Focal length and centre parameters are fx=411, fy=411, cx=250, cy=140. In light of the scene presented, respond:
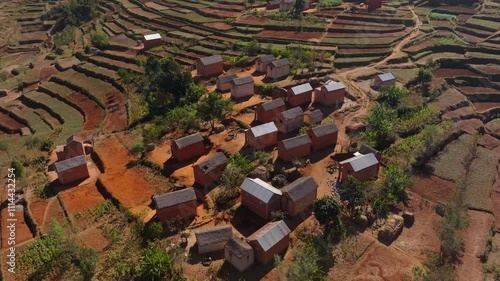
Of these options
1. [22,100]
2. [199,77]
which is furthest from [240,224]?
[22,100]

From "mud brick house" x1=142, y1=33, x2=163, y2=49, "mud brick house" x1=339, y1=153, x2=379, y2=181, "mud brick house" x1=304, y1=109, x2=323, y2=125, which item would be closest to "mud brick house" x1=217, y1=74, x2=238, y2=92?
"mud brick house" x1=304, y1=109, x2=323, y2=125

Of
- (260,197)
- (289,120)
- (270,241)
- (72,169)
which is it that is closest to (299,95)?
(289,120)

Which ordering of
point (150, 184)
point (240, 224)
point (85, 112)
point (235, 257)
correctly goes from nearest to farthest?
point (235, 257), point (240, 224), point (150, 184), point (85, 112)

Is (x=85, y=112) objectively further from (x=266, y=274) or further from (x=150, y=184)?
(x=266, y=274)

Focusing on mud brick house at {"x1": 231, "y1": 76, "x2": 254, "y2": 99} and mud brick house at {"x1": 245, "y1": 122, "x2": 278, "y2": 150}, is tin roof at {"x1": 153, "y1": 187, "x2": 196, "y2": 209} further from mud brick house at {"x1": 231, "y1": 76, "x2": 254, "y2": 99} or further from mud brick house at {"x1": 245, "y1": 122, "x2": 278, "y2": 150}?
mud brick house at {"x1": 231, "y1": 76, "x2": 254, "y2": 99}

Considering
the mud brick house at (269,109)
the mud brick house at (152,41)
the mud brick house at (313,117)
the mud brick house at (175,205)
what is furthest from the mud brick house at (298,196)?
the mud brick house at (152,41)

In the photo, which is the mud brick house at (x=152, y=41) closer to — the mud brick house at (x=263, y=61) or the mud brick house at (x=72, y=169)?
the mud brick house at (x=263, y=61)
